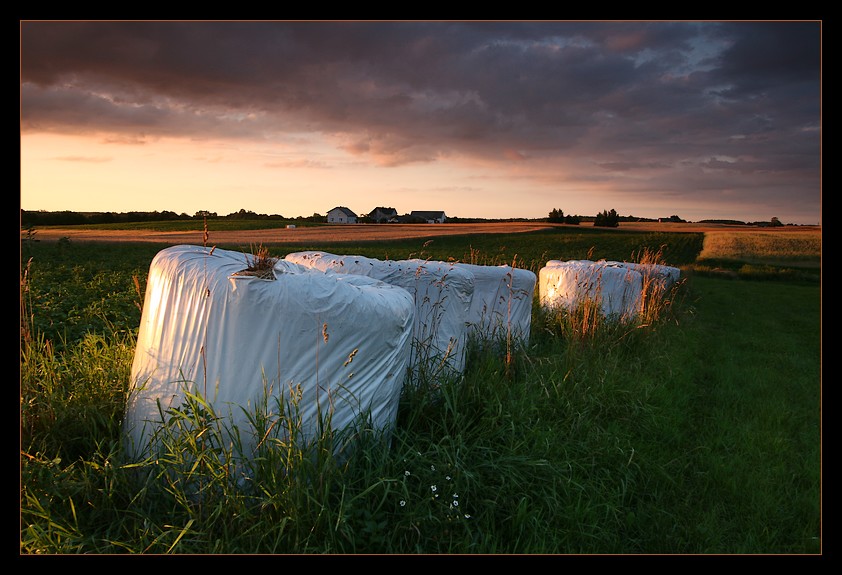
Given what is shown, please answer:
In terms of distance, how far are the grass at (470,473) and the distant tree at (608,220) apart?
3059 cm

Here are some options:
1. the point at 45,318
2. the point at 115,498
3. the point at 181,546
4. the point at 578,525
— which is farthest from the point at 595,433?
the point at 45,318

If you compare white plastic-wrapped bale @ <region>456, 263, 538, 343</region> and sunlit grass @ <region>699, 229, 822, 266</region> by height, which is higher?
sunlit grass @ <region>699, 229, 822, 266</region>

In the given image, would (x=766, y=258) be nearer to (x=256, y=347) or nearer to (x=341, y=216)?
(x=256, y=347)

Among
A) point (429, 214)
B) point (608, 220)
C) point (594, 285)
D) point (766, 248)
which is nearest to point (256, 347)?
point (594, 285)

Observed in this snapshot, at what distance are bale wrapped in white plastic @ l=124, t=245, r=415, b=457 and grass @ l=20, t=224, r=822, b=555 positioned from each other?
14 centimetres

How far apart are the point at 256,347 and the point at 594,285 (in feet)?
19.5

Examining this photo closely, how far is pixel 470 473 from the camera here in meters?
2.43

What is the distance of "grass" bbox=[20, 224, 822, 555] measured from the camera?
79.7 inches

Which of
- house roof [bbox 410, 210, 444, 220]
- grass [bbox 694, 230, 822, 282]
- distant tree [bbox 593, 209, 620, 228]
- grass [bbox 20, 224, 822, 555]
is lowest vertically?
grass [bbox 20, 224, 822, 555]

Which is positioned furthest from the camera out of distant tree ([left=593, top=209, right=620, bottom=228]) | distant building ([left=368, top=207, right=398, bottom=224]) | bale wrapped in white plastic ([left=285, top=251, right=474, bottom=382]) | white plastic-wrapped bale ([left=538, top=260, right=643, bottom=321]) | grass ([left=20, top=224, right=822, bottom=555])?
distant building ([left=368, top=207, right=398, bottom=224])

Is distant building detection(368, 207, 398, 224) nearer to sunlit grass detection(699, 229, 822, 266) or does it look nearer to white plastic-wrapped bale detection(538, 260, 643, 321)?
sunlit grass detection(699, 229, 822, 266)

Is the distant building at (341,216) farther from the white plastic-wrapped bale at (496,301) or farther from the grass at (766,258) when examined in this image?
the white plastic-wrapped bale at (496,301)

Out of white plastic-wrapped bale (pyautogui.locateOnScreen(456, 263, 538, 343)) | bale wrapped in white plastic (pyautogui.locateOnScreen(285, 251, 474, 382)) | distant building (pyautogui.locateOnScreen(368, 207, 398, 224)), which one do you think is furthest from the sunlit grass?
distant building (pyautogui.locateOnScreen(368, 207, 398, 224))

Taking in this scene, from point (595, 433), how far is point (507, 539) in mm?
1293
